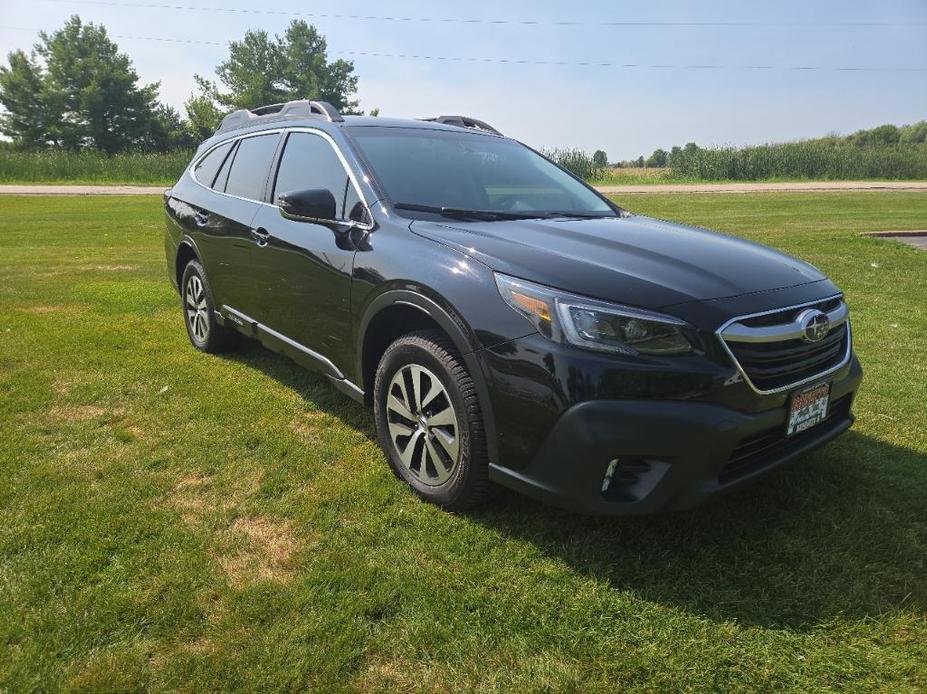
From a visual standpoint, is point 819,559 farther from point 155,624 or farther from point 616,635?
point 155,624

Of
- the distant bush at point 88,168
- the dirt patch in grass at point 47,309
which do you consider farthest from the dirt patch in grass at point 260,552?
the distant bush at point 88,168

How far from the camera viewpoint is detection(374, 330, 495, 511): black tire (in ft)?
8.45

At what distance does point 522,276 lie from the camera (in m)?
2.42

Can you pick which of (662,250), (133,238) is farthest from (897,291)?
(133,238)

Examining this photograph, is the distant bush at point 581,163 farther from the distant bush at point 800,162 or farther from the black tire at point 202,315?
the black tire at point 202,315

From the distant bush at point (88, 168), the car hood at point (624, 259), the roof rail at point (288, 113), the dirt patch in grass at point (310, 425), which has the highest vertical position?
the distant bush at point (88, 168)

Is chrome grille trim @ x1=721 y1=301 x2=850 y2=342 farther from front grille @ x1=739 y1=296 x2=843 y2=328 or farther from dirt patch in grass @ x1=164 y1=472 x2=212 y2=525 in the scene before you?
dirt patch in grass @ x1=164 y1=472 x2=212 y2=525

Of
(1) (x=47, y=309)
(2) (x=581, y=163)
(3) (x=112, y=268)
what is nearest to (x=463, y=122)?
(1) (x=47, y=309)

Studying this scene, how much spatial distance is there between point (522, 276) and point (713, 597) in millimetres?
1333

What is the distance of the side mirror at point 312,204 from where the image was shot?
3.16m

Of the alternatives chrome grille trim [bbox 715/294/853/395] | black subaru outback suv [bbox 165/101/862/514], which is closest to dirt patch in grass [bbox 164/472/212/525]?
black subaru outback suv [bbox 165/101/862/514]

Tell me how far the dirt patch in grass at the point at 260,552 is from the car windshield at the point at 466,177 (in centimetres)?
155

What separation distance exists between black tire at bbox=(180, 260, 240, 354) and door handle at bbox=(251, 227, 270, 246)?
1.04 metres

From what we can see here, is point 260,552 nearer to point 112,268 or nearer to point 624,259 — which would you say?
point 624,259
